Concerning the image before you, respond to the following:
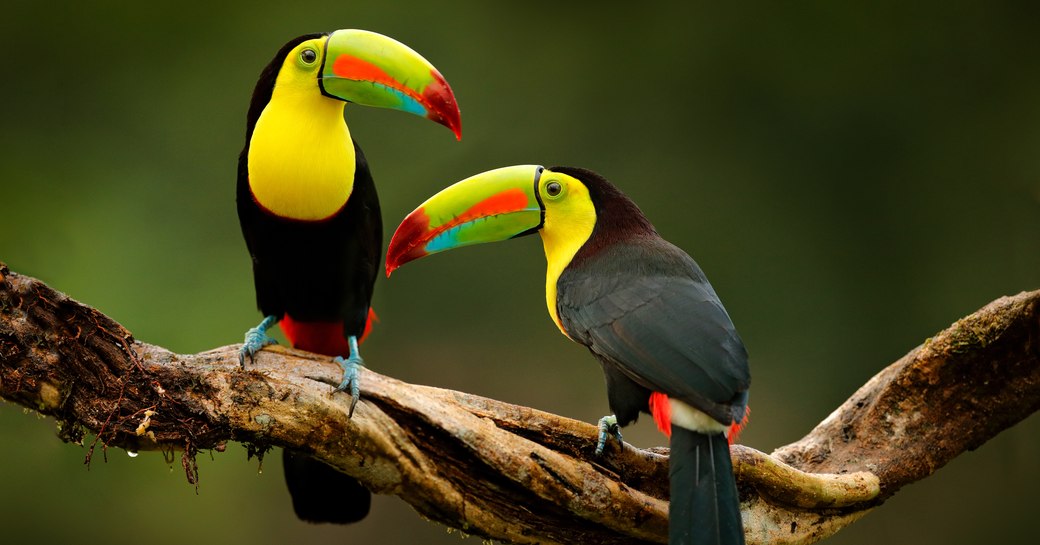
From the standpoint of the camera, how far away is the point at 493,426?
201 centimetres

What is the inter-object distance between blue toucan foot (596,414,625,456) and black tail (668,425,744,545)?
20 centimetres

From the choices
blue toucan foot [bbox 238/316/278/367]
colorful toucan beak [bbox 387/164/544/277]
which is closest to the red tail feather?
colorful toucan beak [bbox 387/164/544/277]

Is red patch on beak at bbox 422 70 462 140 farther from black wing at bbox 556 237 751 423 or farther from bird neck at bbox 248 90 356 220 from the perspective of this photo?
black wing at bbox 556 237 751 423

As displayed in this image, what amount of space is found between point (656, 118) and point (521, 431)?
3294 millimetres

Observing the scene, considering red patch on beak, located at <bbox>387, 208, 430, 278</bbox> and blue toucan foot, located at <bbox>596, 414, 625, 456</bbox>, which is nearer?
blue toucan foot, located at <bbox>596, 414, 625, 456</bbox>

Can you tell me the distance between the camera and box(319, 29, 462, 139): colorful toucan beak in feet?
7.32

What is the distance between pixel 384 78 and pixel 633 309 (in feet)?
2.51

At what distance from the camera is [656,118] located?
5.09 m

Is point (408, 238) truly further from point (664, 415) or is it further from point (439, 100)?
point (664, 415)

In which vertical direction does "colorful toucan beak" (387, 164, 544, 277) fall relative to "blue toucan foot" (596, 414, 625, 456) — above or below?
above

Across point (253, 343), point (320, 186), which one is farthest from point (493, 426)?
point (320, 186)

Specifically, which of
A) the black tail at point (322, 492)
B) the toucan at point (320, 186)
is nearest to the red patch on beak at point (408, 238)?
the toucan at point (320, 186)

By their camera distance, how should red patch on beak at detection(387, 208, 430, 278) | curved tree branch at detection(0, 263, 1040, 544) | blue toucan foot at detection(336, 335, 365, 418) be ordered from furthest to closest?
red patch on beak at detection(387, 208, 430, 278)
blue toucan foot at detection(336, 335, 365, 418)
curved tree branch at detection(0, 263, 1040, 544)

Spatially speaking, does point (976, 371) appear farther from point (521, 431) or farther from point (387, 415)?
point (387, 415)
